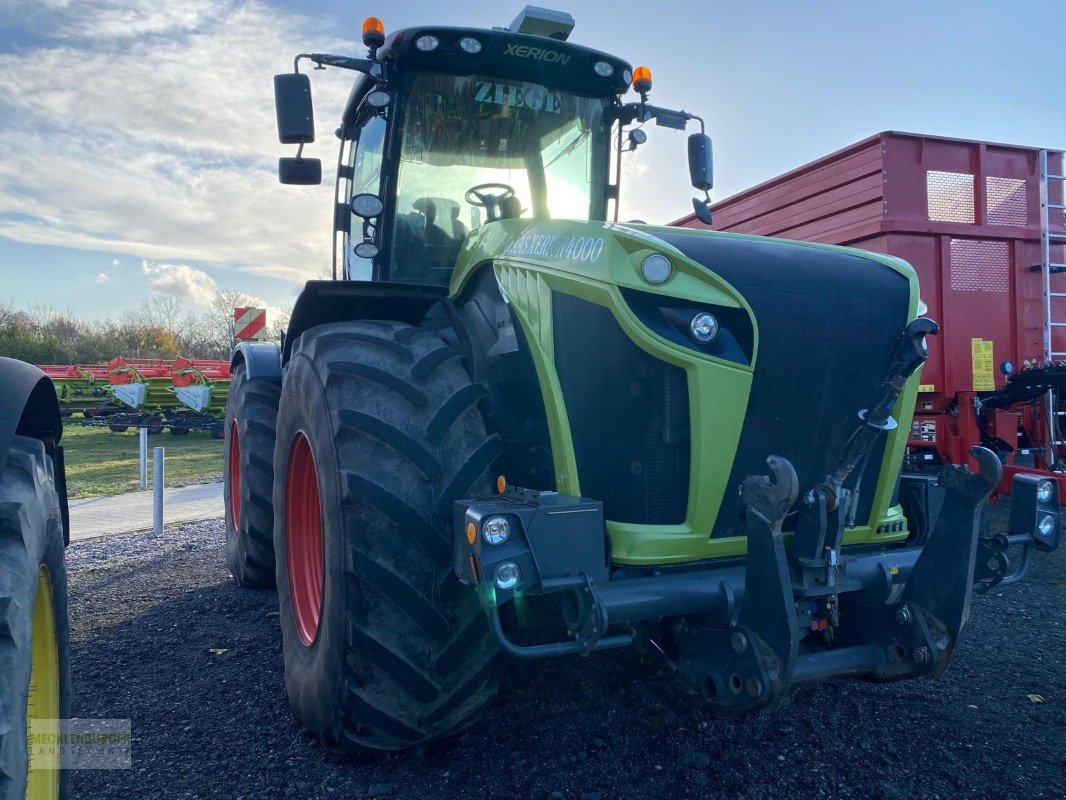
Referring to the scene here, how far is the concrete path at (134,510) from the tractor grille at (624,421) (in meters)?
5.83

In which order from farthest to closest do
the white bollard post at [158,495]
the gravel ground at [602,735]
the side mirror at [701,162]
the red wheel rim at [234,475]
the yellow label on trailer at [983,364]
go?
the yellow label on trailer at [983,364] < the white bollard post at [158,495] < the red wheel rim at [234,475] < the side mirror at [701,162] < the gravel ground at [602,735]

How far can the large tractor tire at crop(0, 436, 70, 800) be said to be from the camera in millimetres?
1576

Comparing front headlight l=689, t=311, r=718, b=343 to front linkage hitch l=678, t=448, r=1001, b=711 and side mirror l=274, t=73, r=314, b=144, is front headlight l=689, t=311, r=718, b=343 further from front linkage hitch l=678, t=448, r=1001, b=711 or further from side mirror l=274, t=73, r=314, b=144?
side mirror l=274, t=73, r=314, b=144

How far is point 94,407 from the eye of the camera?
762 inches

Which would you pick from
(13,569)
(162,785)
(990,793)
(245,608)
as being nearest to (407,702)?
(162,785)

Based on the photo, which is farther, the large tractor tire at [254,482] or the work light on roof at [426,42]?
the large tractor tire at [254,482]

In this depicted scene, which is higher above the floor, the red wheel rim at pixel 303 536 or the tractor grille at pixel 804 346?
the tractor grille at pixel 804 346

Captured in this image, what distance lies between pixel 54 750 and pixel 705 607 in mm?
1813

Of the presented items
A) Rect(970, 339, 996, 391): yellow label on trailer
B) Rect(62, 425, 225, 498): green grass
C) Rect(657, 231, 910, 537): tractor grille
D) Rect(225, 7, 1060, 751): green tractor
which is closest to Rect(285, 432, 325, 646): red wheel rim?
Rect(225, 7, 1060, 751): green tractor

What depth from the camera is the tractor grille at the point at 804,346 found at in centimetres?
247

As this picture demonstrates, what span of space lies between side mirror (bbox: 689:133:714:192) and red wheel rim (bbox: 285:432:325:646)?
2.39 metres

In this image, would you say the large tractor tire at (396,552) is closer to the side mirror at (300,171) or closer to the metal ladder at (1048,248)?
the side mirror at (300,171)

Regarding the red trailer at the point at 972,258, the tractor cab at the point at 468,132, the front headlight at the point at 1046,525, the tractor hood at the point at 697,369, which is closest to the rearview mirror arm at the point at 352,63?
the tractor cab at the point at 468,132

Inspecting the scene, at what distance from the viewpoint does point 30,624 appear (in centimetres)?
174
